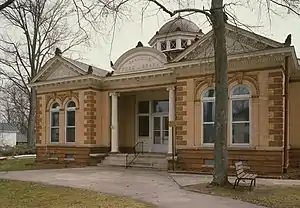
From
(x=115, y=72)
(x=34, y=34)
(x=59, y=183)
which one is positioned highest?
(x=34, y=34)

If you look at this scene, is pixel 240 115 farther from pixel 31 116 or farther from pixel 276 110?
pixel 31 116

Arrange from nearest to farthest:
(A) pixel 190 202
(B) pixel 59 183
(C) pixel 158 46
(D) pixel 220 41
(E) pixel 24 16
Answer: (A) pixel 190 202 < (D) pixel 220 41 < (B) pixel 59 183 < (C) pixel 158 46 < (E) pixel 24 16

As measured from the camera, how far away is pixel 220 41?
1291cm

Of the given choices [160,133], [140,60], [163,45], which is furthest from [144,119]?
[163,45]

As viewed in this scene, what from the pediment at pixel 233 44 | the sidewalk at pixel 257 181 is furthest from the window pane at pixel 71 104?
the sidewalk at pixel 257 181

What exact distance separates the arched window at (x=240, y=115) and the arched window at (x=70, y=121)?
394 inches

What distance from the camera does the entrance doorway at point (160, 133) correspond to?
22.9 metres

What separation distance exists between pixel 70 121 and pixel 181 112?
7872mm

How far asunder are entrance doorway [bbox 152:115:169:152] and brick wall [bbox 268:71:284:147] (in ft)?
25.8

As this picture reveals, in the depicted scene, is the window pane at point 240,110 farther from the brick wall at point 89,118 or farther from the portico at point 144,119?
Result: the brick wall at point 89,118

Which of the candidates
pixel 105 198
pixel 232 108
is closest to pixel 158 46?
pixel 232 108

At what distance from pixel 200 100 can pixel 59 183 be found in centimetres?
771

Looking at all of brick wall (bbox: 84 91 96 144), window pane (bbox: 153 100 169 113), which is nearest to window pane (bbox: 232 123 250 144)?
window pane (bbox: 153 100 169 113)

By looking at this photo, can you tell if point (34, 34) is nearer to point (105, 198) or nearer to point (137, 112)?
point (137, 112)
